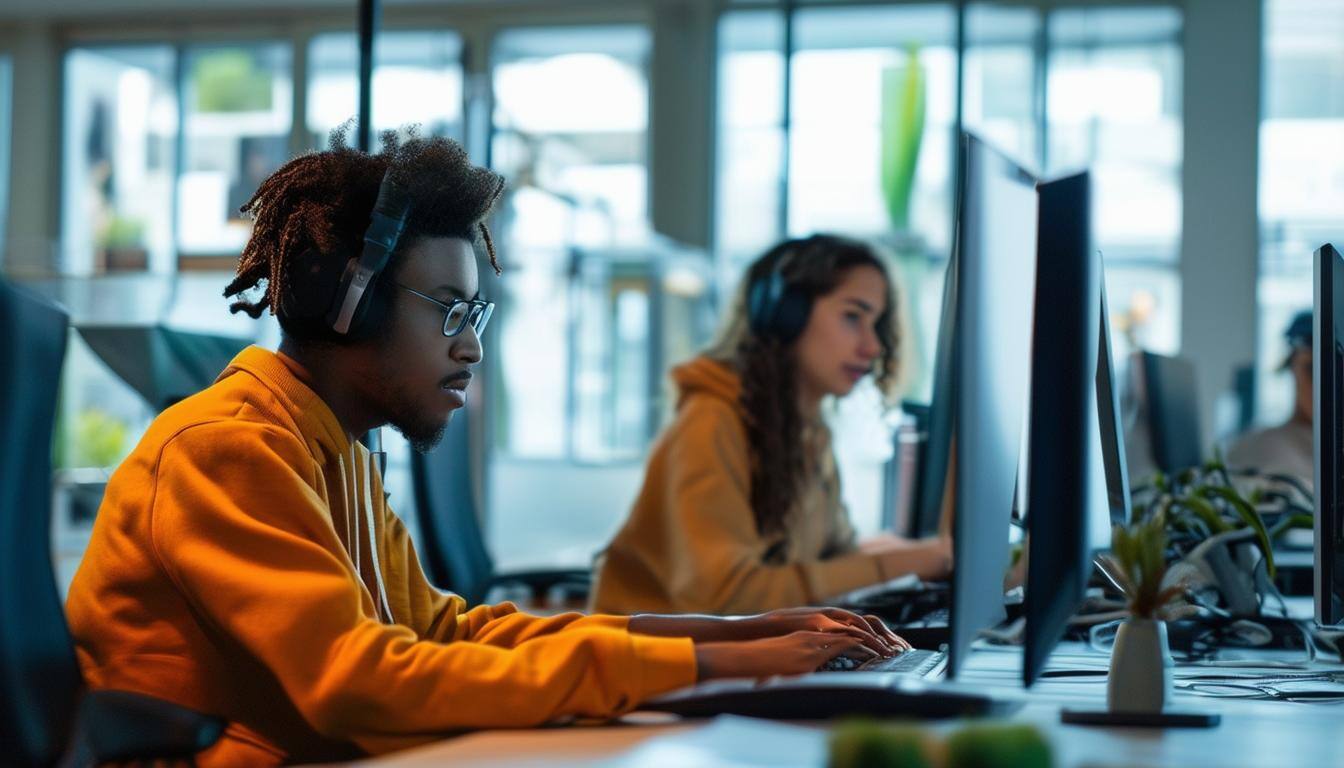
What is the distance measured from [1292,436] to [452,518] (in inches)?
79.9

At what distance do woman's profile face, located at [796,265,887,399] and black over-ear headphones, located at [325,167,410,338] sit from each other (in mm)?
1283

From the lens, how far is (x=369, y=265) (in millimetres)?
1326

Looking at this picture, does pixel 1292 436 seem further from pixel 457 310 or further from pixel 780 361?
pixel 457 310

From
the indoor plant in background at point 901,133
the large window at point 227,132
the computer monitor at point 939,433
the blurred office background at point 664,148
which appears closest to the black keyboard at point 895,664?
the computer monitor at point 939,433

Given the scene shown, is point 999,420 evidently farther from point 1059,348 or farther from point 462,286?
point 462,286

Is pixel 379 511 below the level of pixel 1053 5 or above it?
below

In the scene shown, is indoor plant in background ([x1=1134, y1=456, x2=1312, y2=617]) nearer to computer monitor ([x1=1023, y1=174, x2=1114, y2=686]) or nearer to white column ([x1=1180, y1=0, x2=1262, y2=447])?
computer monitor ([x1=1023, y1=174, x2=1114, y2=686])

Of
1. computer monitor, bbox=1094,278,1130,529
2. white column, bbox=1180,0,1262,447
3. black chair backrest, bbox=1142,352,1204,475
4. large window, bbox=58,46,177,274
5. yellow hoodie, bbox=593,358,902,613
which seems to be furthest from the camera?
large window, bbox=58,46,177,274

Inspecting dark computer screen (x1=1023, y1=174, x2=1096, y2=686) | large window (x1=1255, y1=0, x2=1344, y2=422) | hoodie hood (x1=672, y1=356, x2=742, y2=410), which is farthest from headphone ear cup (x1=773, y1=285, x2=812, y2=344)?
large window (x1=1255, y1=0, x2=1344, y2=422)

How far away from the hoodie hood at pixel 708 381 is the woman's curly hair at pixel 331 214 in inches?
39.5

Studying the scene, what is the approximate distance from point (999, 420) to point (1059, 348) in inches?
4.0

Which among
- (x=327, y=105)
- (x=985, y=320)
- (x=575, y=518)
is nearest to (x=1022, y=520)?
(x=985, y=320)

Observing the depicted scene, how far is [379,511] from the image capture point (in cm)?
151

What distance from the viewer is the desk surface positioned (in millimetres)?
911
